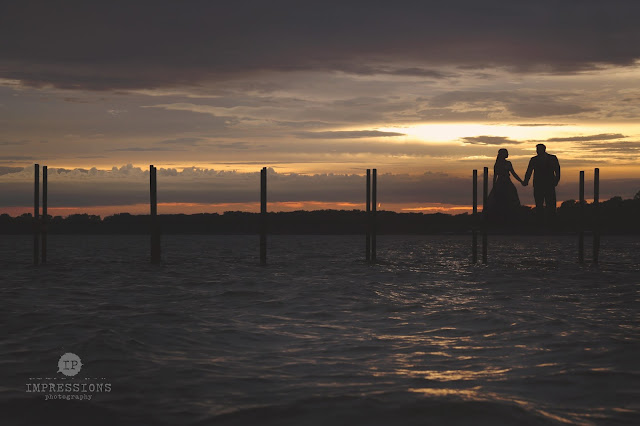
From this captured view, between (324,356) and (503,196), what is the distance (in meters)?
15.4

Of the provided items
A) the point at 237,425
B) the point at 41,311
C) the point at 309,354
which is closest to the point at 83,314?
the point at 41,311

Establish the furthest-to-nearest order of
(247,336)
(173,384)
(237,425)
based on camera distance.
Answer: (247,336), (173,384), (237,425)

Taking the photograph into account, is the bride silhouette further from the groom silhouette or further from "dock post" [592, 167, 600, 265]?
"dock post" [592, 167, 600, 265]

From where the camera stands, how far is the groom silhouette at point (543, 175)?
22672 millimetres

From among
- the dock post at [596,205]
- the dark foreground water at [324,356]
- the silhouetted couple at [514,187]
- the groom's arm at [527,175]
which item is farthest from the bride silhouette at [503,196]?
the dark foreground water at [324,356]

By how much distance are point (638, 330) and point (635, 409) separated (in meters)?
4.84

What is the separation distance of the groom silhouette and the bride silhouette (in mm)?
598

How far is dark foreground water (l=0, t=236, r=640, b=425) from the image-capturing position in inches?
275

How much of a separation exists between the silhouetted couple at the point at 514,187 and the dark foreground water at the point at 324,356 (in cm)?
533

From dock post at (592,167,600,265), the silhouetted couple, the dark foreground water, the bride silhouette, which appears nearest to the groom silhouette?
the silhouetted couple

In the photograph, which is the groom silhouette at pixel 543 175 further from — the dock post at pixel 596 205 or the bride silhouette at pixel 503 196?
the dock post at pixel 596 205

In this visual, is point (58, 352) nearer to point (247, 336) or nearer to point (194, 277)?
point (247, 336)

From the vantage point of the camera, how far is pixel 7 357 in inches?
368

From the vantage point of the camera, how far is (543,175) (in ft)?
74.3
